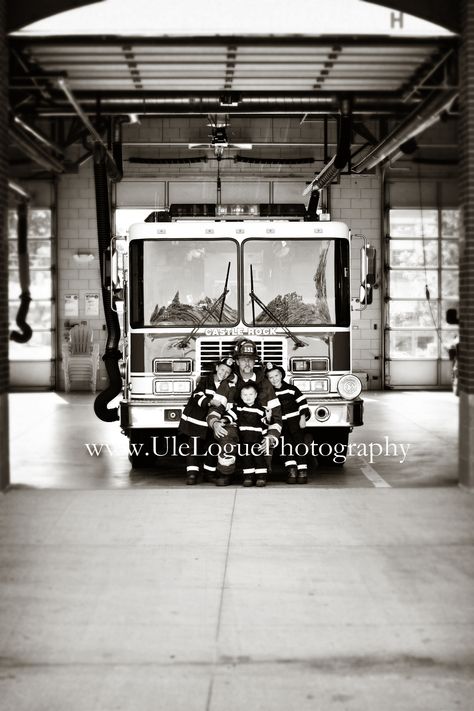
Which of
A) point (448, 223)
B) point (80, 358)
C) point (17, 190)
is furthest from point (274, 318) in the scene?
point (448, 223)

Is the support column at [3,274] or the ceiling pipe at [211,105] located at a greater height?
the ceiling pipe at [211,105]

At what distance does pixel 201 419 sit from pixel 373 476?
218 cm

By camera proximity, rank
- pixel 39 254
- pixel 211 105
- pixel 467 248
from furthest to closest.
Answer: pixel 39 254 → pixel 211 105 → pixel 467 248

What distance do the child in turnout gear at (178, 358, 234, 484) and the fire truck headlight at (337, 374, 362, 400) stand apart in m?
1.26

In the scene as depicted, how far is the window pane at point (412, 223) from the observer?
74.5 ft

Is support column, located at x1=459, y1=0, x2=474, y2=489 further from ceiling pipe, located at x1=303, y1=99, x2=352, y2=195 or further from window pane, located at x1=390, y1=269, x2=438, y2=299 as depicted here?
window pane, located at x1=390, y1=269, x2=438, y2=299

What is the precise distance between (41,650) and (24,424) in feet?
36.2

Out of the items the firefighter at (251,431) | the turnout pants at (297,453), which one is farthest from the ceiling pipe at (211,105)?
the turnout pants at (297,453)

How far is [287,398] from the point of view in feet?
32.7

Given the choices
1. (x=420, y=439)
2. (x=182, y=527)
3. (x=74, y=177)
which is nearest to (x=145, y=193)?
(x=74, y=177)

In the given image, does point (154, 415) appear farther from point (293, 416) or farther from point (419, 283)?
point (419, 283)

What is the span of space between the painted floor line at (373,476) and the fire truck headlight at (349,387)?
0.93 metres

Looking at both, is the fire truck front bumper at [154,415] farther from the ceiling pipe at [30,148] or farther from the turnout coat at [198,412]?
the ceiling pipe at [30,148]

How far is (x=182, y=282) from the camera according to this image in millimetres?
10586
